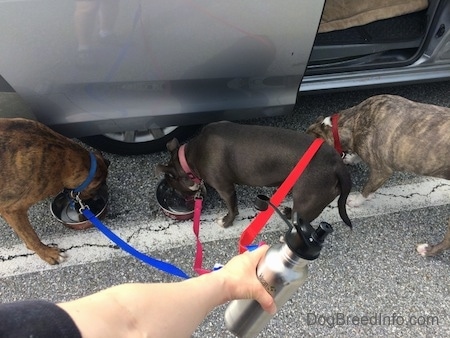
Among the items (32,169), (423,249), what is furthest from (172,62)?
(423,249)

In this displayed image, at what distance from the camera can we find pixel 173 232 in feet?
9.76

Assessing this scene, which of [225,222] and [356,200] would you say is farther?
[356,200]

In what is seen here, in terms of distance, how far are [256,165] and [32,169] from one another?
1355 millimetres

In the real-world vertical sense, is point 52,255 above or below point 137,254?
below

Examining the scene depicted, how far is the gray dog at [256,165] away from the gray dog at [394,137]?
1.83 feet

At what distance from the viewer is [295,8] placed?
2.31m

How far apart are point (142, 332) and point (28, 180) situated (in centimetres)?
171

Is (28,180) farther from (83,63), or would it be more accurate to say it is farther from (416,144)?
(416,144)

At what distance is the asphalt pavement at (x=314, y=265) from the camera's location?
8.42ft

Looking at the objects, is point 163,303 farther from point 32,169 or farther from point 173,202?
point 173,202

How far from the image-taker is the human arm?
977mm

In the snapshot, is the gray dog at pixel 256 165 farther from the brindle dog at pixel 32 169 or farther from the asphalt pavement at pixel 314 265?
the brindle dog at pixel 32 169

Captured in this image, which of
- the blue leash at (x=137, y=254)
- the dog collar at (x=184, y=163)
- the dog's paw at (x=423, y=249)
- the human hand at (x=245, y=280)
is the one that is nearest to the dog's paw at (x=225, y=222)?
the dog collar at (x=184, y=163)

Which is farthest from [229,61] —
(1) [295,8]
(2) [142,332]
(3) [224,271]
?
(2) [142,332]
